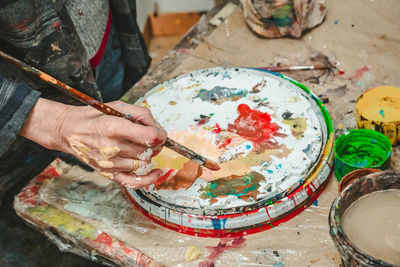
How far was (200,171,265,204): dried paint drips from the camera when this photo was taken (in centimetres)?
130

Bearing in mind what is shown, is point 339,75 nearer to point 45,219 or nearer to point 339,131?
point 339,131

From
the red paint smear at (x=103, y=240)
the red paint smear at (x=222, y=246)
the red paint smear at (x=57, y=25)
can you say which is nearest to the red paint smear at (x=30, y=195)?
the red paint smear at (x=103, y=240)

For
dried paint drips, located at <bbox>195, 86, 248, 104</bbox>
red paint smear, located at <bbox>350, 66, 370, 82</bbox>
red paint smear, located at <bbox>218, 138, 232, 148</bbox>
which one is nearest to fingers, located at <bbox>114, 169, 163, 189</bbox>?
red paint smear, located at <bbox>218, 138, 232, 148</bbox>

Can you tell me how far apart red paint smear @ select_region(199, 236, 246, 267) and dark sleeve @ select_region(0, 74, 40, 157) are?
2.41ft

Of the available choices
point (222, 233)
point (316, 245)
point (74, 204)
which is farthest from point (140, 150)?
point (316, 245)

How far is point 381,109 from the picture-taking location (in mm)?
1535

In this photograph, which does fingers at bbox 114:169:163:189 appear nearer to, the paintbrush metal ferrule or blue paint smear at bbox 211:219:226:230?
the paintbrush metal ferrule

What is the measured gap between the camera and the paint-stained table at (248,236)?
1.30 metres

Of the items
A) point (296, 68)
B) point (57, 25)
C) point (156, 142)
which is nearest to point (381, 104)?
point (296, 68)

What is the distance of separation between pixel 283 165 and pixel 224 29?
3.65ft

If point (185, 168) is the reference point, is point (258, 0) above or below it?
above

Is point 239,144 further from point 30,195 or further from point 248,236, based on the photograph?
point 30,195

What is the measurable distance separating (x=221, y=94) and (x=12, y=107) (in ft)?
2.65

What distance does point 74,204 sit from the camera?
1531 millimetres
